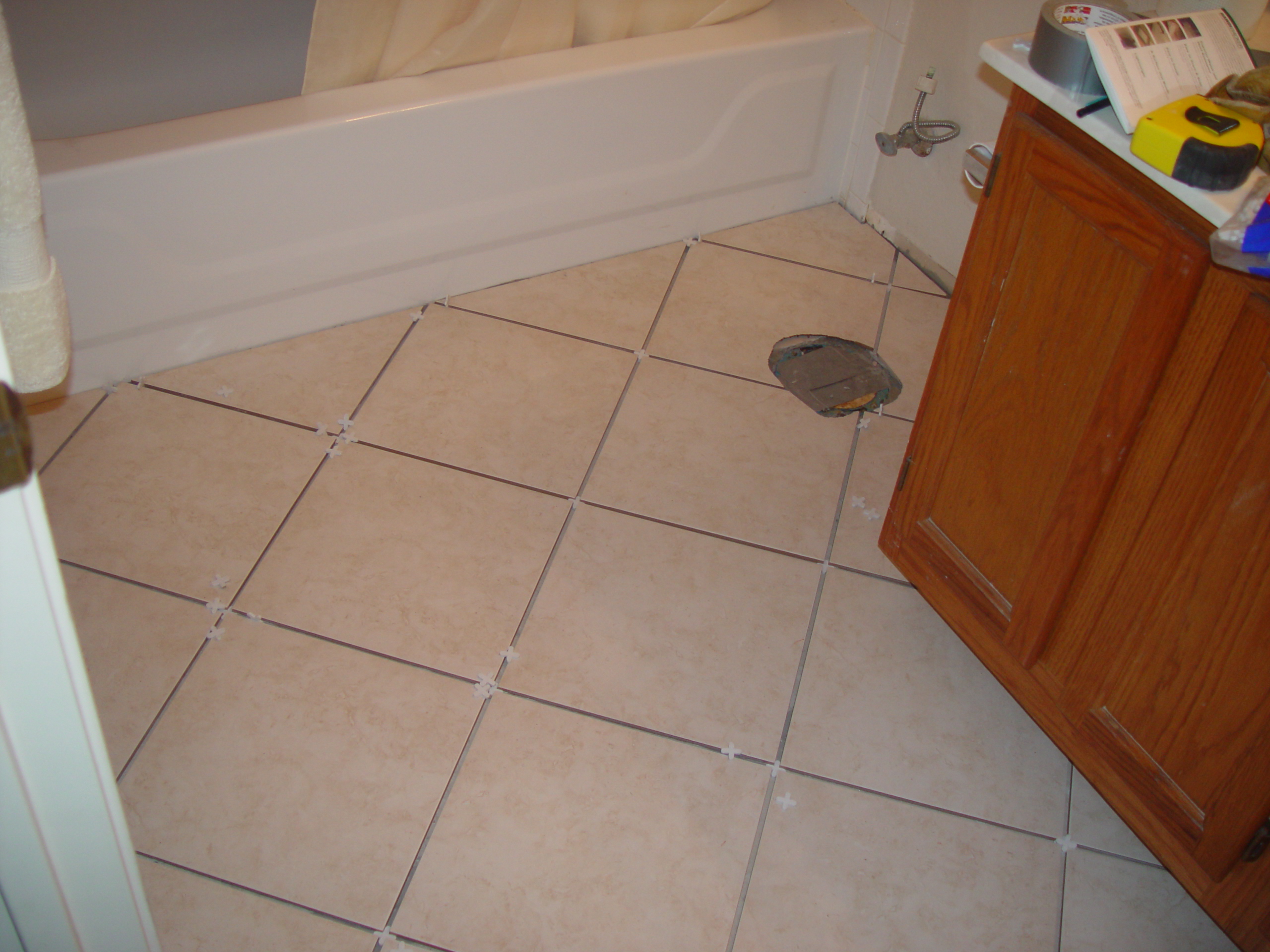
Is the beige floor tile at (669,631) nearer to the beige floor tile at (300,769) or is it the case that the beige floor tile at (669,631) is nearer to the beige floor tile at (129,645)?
the beige floor tile at (300,769)

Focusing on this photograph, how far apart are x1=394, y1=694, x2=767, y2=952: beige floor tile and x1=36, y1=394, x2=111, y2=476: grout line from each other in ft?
2.63

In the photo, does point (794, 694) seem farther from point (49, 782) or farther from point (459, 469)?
point (49, 782)

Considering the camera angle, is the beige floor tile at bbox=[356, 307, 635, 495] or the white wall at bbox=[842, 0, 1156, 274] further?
the white wall at bbox=[842, 0, 1156, 274]

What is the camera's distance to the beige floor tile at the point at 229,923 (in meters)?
1.12

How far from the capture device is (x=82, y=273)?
5.00ft

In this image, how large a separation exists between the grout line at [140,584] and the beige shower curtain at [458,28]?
0.81 meters

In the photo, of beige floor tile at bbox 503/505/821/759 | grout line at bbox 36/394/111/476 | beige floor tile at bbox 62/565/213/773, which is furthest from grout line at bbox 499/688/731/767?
grout line at bbox 36/394/111/476

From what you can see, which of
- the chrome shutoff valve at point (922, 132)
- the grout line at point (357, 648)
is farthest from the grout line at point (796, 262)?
the grout line at point (357, 648)

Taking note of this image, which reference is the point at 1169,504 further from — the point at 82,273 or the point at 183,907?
the point at 82,273

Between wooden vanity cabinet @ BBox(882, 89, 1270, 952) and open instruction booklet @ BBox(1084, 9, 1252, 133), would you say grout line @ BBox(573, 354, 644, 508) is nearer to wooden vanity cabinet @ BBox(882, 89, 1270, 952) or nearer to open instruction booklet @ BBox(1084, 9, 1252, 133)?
wooden vanity cabinet @ BBox(882, 89, 1270, 952)

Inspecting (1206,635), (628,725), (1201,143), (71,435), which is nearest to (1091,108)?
(1201,143)

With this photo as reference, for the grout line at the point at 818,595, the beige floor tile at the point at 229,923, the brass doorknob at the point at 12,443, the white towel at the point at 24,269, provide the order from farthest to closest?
the grout line at the point at 818,595
the beige floor tile at the point at 229,923
the white towel at the point at 24,269
the brass doorknob at the point at 12,443

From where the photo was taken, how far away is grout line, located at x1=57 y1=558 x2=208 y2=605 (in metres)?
1.42

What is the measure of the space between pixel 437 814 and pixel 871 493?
0.82 m
